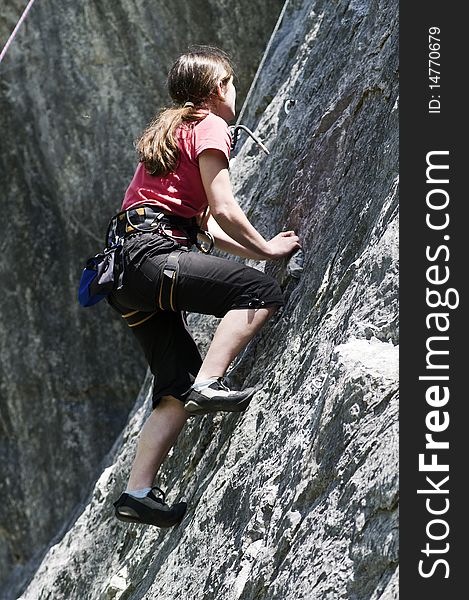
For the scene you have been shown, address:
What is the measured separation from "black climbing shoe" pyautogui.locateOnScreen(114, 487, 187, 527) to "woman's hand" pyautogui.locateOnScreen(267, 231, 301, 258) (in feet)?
3.91

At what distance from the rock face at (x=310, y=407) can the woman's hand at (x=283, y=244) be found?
0.07m

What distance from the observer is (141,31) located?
9195 millimetres

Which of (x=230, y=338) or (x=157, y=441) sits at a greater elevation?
(x=230, y=338)

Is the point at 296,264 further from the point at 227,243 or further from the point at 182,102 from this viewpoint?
the point at 182,102

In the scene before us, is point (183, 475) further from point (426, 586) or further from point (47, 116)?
point (47, 116)

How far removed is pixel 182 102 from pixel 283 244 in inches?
32.1

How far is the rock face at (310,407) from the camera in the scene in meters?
3.77

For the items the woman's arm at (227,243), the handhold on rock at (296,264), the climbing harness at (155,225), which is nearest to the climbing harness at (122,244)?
the climbing harness at (155,225)

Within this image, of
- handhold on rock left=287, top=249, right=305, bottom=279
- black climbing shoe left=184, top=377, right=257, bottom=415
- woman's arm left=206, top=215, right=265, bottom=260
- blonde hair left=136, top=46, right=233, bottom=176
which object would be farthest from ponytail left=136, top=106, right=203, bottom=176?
black climbing shoe left=184, top=377, right=257, bottom=415

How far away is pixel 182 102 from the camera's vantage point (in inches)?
200

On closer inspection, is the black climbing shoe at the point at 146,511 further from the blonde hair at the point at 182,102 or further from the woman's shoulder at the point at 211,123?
the woman's shoulder at the point at 211,123

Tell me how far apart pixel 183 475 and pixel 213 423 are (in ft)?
1.11

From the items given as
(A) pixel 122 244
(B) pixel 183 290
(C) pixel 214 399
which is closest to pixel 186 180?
(A) pixel 122 244

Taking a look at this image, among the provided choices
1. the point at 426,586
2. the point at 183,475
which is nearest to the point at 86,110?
the point at 183,475
